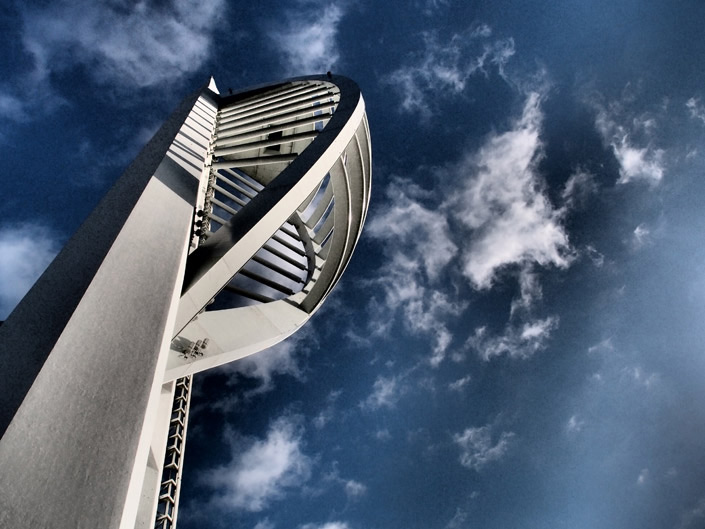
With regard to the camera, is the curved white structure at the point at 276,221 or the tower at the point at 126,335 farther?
the curved white structure at the point at 276,221

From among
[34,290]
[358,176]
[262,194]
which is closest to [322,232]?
[358,176]

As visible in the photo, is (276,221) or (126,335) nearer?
(126,335)

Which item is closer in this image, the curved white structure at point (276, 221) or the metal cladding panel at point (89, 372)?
the metal cladding panel at point (89, 372)

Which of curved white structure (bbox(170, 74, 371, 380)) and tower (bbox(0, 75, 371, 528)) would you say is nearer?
tower (bbox(0, 75, 371, 528))

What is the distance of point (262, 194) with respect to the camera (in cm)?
499

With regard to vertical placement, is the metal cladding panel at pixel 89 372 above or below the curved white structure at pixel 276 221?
below

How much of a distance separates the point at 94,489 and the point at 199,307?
239 cm

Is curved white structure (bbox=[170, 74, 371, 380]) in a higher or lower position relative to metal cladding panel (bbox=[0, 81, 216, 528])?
higher

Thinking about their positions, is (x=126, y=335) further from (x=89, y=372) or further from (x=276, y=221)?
(x=276, y=221)

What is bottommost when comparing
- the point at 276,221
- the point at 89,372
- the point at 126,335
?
the point at 89,372

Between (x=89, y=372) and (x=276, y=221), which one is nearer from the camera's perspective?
(x=89, y=372)

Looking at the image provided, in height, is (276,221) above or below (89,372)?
above

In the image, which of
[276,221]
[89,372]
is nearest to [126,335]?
[89,372]

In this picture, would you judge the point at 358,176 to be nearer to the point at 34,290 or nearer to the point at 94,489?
the point at 34,290
